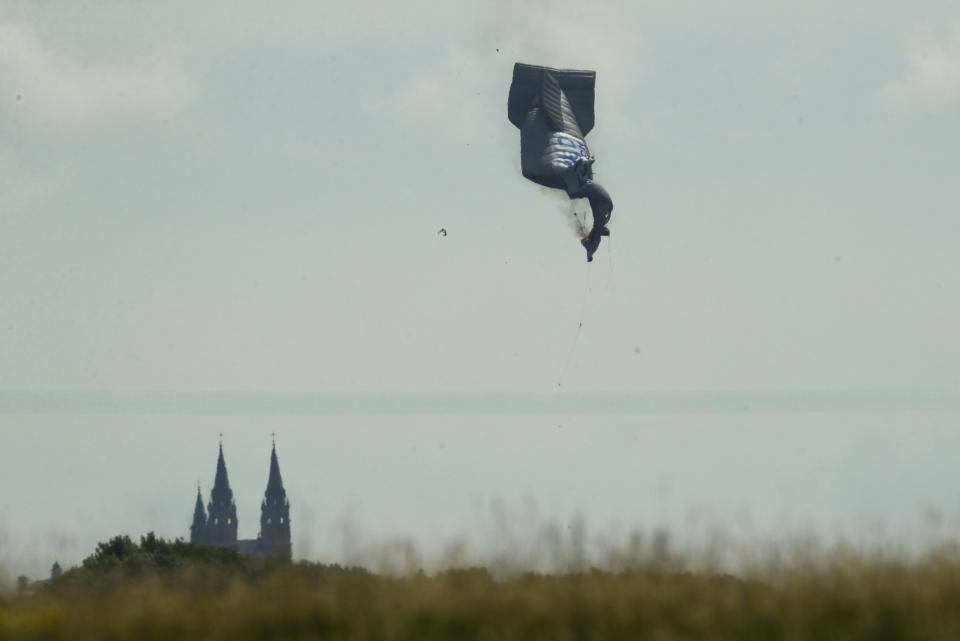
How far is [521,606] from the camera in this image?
24.1m

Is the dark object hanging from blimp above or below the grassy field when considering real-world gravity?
above

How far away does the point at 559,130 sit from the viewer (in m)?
60.1

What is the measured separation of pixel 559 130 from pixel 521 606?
37756mm

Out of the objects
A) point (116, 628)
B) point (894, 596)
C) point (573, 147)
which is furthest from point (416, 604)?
point (573, 147)

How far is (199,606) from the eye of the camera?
24516 millimetres

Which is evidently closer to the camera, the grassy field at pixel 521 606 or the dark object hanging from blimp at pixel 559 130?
the grassy field at pixel 521 606

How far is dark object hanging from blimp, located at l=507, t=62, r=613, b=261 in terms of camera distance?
5912 centimetres

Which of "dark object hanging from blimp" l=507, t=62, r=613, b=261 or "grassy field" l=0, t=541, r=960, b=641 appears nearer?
"grassy field" l=0, t=541, r=960, b=641

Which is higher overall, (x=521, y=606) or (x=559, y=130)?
(x=559, y=130)

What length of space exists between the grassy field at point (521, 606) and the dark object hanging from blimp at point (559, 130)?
34.7 m

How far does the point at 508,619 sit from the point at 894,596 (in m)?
5.74

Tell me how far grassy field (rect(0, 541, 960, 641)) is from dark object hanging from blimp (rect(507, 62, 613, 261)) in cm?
3475

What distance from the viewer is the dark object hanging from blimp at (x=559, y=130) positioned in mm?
59125

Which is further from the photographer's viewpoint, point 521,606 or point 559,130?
point 559,130
